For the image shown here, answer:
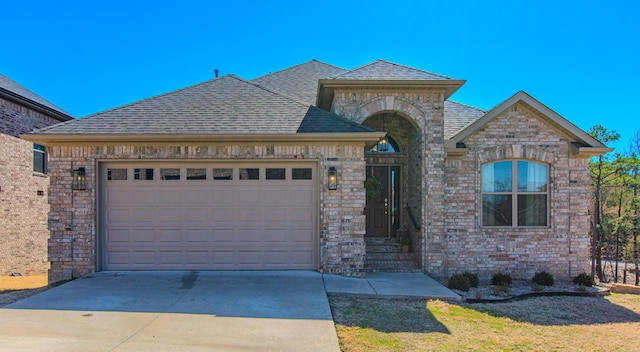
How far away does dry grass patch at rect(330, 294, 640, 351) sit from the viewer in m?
5.25

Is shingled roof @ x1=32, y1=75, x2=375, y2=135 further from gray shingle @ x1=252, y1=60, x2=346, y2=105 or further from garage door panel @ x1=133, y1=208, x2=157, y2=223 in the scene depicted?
gray shingle @ x1=252, y1=60, x2=346, y2=105

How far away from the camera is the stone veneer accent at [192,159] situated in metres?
8.23

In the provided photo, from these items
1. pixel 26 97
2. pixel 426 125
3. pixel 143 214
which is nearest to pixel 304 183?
pixel 426 125

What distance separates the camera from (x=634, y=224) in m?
11.8

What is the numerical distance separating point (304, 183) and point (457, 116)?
5211 mm

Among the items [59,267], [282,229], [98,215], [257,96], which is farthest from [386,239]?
[59,267]

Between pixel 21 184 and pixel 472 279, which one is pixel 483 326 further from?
pixel 21 184

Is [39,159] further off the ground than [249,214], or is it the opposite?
[39,159]

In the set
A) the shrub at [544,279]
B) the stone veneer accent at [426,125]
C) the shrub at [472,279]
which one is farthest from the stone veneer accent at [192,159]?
the shrub at [544,279]

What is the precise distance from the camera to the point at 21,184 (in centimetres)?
1250

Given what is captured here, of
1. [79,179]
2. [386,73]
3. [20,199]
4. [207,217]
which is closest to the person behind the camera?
[79,179]

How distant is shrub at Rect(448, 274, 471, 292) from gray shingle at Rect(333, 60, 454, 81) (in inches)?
178

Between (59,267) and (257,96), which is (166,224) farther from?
(257,96)

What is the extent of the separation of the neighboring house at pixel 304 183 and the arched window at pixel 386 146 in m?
1.20
